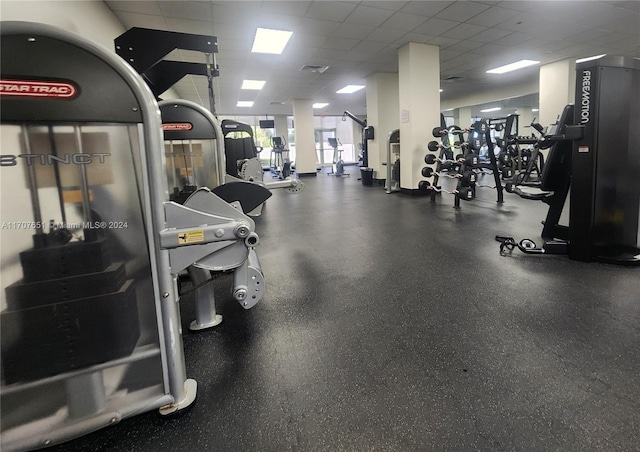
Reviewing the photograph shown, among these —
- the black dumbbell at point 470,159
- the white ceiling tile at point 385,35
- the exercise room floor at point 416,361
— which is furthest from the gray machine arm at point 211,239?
the white ceiling tile at point 385,35

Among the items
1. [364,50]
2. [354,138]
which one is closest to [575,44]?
[364,50]

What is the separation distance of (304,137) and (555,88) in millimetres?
7681

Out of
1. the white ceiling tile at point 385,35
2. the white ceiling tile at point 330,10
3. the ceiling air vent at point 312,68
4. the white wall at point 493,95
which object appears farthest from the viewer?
the white wall at point 493,95

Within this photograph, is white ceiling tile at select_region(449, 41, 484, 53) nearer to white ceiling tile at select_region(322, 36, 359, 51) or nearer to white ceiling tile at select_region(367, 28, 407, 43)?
white ceiling tile at select_region(367, 28, 407, 43)

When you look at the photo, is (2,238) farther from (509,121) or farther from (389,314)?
(509,121)

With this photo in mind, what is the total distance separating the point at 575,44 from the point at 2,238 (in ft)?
29.3

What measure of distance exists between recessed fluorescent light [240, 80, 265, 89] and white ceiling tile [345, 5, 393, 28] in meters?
4.42

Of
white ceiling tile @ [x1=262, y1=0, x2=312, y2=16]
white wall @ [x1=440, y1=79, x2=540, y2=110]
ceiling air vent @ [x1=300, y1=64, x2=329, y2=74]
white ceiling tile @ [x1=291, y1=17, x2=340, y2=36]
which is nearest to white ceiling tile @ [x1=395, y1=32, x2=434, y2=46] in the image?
white ceiling tile @ [x1=291, y1=17, x2=340, y2=36]

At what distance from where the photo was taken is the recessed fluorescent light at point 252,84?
28.6 ft

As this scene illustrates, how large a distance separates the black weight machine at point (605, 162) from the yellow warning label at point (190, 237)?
3.09 meters

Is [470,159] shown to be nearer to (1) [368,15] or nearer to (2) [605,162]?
(1) [368,15]

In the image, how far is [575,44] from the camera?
6480mm

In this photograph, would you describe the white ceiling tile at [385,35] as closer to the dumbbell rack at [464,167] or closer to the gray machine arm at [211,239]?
the dumbbell rack at [464,167]

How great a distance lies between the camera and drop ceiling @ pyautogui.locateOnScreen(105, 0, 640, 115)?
14.6ft
